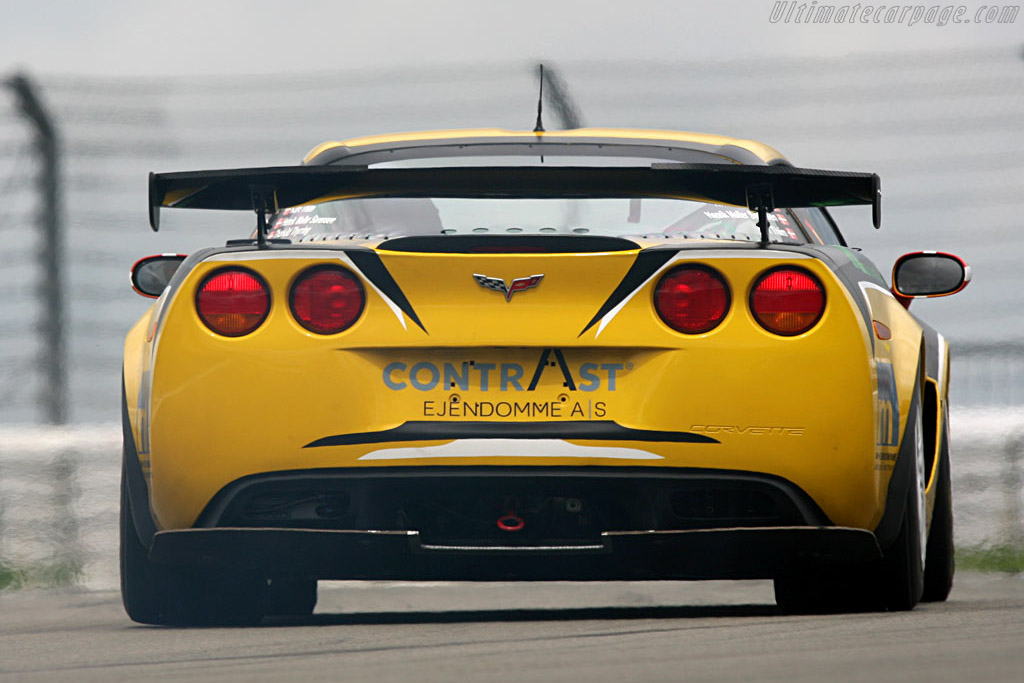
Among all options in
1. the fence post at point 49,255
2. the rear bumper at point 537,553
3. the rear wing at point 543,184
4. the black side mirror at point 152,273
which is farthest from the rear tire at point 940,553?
the fence post at point 49,255

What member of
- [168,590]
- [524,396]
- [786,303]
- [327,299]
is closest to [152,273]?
[168,590]

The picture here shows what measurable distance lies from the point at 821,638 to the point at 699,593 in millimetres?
3303

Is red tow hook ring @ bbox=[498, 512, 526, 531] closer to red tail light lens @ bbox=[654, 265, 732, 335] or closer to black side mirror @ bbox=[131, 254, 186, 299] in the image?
red tail light lens @ bbox=[654, 265, 732, 335]

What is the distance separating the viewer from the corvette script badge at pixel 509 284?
3.73 meters

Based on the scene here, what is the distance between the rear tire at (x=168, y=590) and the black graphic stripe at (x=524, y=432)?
78cm

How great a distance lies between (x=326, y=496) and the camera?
3842 mm

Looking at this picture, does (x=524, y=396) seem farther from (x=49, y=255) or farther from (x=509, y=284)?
(x=49, y=255)

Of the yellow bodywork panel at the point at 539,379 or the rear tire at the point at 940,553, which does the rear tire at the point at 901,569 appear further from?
the rear tire at the point at 940,553

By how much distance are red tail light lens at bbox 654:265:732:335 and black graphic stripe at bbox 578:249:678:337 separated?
31mm

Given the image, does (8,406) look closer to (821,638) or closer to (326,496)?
(326,496)

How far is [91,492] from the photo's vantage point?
7008mm

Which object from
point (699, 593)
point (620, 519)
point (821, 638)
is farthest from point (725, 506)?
point (699, 593)

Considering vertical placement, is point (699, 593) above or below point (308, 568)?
below

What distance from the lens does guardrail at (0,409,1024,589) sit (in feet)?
22.9
